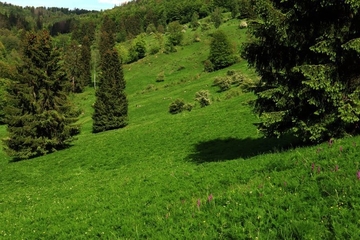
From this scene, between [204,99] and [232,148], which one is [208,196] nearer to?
[232,148]

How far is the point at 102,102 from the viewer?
51.6 m

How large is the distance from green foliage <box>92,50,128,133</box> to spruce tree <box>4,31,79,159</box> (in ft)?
45.3

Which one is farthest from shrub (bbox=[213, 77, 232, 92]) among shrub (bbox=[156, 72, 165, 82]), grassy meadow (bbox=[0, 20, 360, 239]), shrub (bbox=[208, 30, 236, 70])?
shrub (bbox=[156, 72, 165, 82])

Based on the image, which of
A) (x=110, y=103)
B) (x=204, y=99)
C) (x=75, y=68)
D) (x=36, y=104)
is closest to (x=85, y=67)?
(x=75, y=68)

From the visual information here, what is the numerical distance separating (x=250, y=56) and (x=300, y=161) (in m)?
6.70

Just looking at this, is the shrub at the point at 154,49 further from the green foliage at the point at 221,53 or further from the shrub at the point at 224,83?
the shrub at the point at 224,83

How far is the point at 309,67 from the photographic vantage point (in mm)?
11844

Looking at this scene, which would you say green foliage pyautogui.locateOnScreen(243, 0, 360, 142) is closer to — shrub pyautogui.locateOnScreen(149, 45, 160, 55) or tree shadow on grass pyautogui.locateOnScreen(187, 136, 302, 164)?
tree shadow on grass pyautogui.locateOnScreen(187, 136, 302, 164)

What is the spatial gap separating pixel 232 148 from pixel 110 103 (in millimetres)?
34860

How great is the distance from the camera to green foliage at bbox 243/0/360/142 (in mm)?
11641

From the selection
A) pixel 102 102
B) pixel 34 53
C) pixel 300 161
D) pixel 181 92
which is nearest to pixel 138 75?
pixel 181 92

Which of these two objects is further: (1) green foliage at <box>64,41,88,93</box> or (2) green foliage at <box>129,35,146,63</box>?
(2) green foliage at <box>129,35,146,63</box>

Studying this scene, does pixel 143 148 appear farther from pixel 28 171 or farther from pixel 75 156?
pixel 28 171

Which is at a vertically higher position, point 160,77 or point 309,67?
Result: point 309,67
